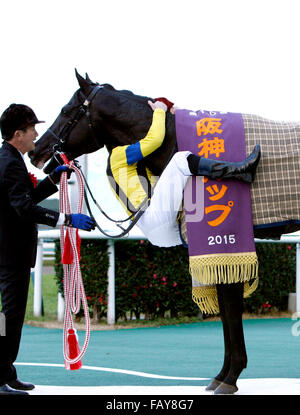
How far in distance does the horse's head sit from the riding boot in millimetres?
429

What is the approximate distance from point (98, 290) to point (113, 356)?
2.33 meters

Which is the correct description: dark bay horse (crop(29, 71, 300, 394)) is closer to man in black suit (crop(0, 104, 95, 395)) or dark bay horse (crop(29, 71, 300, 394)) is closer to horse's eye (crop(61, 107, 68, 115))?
horse's eye (crop(61, 107, 68, 115))

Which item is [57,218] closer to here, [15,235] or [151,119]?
[15,235]

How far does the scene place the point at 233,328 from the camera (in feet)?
11.7

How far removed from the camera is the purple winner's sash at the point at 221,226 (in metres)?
3.50

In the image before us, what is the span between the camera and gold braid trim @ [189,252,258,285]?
3486 millimetres

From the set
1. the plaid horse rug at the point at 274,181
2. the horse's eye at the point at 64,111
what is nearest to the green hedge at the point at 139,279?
the horse's eye at the point at 64,111

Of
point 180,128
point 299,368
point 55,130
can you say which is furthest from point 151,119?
point 299,368

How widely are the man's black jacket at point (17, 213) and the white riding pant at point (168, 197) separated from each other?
55 cm

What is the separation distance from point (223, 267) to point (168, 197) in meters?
0.49

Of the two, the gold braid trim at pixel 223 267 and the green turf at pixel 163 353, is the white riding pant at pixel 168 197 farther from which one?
the green turf at pixel 163 353
